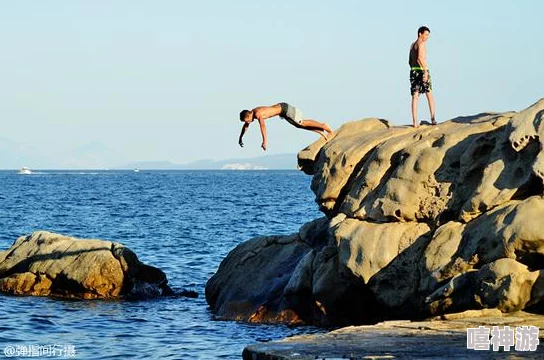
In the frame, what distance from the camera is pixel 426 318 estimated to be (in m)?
18.6

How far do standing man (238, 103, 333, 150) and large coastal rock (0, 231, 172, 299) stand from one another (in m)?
7.53

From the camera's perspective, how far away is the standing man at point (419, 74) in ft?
76.9

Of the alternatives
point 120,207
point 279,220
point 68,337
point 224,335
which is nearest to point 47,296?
point 68,337

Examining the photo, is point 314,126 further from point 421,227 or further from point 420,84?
point 421,227

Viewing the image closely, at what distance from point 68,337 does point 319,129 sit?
781 cm

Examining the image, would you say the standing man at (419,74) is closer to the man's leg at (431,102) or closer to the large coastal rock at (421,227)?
the man's leg at (431,102)

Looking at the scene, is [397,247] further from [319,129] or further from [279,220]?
[279,220]

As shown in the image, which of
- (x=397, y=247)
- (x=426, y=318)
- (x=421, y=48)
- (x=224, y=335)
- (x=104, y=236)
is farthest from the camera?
(x=104, y=236)

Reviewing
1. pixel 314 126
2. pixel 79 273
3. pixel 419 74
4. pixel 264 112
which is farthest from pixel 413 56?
pixel 79 273

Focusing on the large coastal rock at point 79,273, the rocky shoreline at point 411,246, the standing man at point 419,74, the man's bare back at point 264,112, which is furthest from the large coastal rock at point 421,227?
the large coastal rock at point 79,273

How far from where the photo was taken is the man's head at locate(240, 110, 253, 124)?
76.1 ft

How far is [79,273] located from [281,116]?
8.02m

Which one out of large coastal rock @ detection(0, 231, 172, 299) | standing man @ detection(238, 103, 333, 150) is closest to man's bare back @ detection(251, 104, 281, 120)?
standing man @ detection(238, 103, 333, 150)

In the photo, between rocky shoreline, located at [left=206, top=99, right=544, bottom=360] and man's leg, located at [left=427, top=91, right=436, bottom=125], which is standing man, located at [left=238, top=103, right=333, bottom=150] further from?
man's leg, located at [left=427, top=91, right=436, bottom=125]
